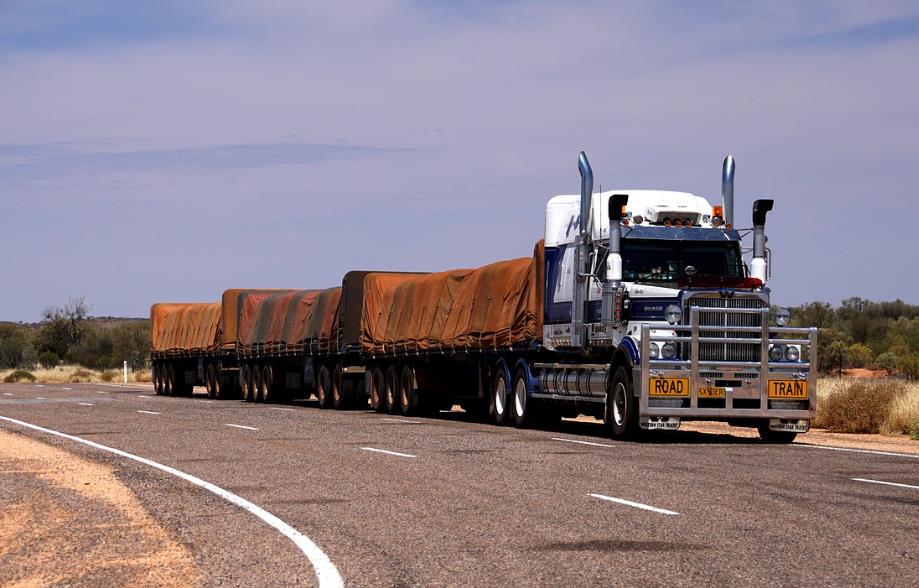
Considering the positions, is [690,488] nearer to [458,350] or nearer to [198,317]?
[458,350]

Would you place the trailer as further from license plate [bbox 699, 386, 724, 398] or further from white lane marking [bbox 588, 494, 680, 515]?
white lane marking [bbox 588, 494, 680, 515]

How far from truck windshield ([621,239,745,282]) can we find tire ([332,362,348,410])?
1482cm

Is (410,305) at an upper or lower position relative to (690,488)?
upper

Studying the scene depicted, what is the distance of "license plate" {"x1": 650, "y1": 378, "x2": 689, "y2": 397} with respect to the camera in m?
21.2

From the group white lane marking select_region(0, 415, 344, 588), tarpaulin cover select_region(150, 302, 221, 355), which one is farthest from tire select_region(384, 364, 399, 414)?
tarpaulin cover select_region(150, 302, 221, 355)

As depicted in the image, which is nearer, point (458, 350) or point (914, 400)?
point (914, 400)

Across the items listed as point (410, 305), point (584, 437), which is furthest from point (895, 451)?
point (410, 305)

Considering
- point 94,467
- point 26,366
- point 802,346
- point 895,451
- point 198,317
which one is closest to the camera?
point 94,467

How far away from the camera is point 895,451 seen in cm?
2023

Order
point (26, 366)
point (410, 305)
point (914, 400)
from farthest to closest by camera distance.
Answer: point (26, 366) < point (410, 305) < point (914, 400)

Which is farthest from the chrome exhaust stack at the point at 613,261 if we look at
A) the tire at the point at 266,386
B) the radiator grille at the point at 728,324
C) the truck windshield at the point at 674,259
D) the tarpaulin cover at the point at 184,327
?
the tarpaulin cover at the point at 184,327

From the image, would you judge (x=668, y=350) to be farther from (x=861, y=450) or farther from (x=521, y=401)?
(x=521, y=401)

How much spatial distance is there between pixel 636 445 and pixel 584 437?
2302mm

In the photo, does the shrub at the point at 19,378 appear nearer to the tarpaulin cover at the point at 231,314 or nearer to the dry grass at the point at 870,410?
the tarpaulin cover at the point at 231,314
